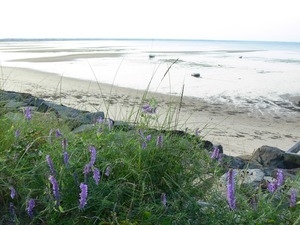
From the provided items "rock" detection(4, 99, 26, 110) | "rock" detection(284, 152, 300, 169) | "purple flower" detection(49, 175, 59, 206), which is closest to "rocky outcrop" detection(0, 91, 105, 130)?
"rock" detection(4, 99, 26, 110)

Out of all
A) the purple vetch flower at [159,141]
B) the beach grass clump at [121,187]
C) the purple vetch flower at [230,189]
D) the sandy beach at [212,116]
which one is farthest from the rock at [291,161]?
the purple vetch flower at [230,189]

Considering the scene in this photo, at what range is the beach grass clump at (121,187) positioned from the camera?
2.29 meters

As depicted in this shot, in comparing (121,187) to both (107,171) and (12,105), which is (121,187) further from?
(12,105)

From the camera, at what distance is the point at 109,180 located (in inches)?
98.4

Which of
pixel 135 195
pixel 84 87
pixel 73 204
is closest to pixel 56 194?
pixel 73 204

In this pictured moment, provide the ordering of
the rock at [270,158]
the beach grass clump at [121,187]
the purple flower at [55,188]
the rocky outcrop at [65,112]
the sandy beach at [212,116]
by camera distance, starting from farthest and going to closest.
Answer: the sandy beach at [212,116] → the rock at [270,158] → the rocky outcrop at [65,112] → the beach grass clump at [121,187] → the purple flower at [55,188]

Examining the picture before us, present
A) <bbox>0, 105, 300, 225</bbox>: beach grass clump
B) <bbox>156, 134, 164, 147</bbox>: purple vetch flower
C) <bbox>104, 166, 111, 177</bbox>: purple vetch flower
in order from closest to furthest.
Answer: <bbox>0, 105, 300, 225</bbox>: beach grass clump, <bbox>104, 166, 111, 177</bbox>: purple vetch flower, <bbox>156, 134, 164, 147</bbox>: purple vetch flower

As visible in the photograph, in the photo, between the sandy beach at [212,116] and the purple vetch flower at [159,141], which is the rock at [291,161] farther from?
the purple vetch flower at [159,141]

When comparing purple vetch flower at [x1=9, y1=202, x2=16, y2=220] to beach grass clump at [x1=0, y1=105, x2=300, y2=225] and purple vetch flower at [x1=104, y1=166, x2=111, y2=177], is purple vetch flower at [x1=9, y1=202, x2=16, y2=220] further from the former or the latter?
purple vetch flower at [x1=104, y1=166, x2=111, y2=177]

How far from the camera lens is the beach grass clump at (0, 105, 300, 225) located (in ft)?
7.50

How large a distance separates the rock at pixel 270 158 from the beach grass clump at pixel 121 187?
2760mm

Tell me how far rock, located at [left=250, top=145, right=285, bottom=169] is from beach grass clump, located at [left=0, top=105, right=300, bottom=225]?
276 centimetres

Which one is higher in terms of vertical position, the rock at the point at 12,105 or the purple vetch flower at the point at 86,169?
the purple vetch flower at the point at 86,169

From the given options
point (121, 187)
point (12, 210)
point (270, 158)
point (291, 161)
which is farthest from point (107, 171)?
point (291, 161)
